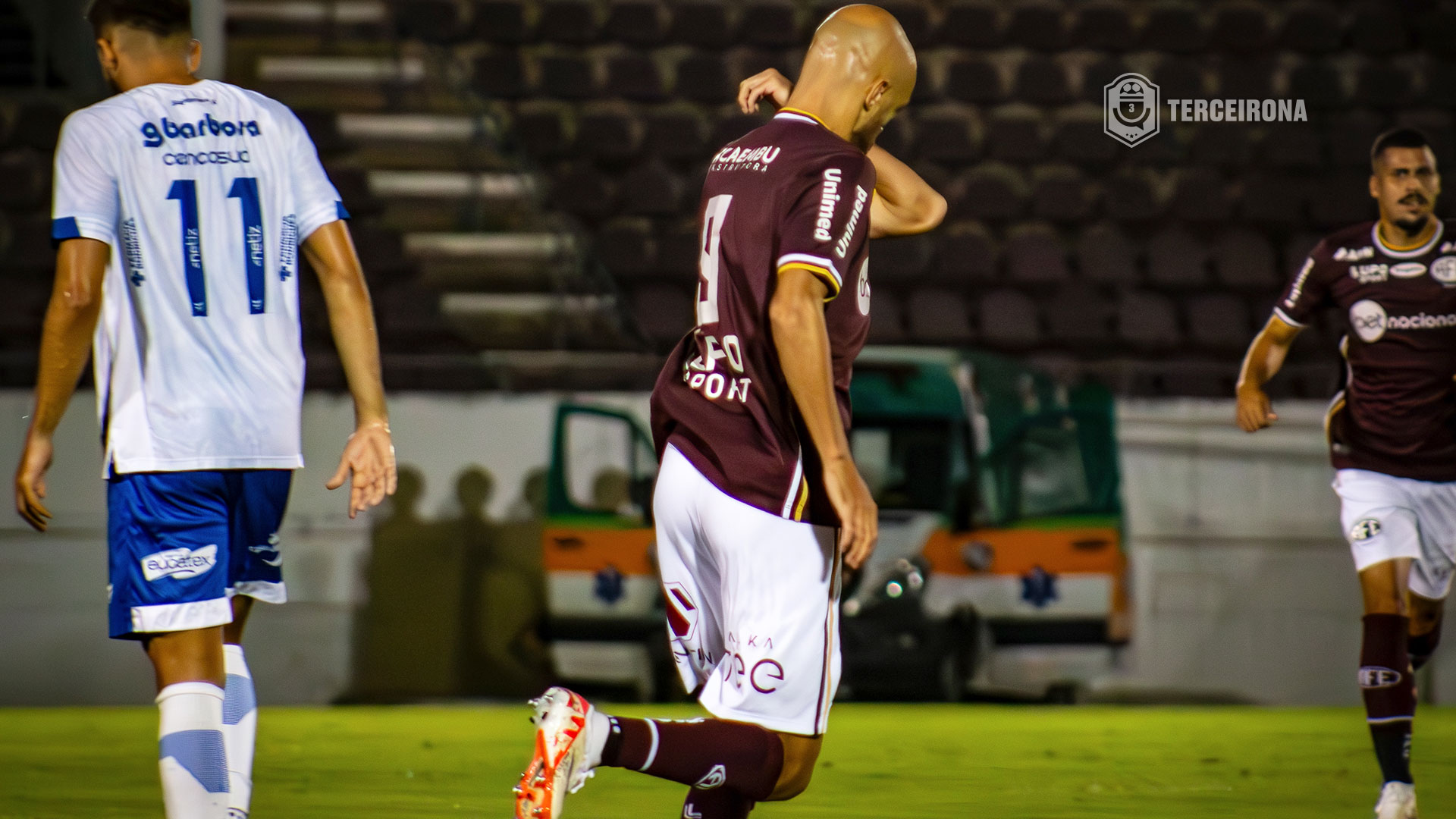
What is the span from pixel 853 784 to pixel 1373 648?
1.75m

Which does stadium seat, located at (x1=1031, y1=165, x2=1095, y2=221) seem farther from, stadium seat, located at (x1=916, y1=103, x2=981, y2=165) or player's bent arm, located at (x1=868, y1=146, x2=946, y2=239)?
player's bent arm, located at (x1=868, y1=146, x2=946, y2=239)

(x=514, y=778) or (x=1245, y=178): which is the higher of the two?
(x=1245, y=178)

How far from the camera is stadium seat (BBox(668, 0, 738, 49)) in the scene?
488 inches

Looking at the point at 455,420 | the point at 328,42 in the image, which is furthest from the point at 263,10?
the point at 455,420

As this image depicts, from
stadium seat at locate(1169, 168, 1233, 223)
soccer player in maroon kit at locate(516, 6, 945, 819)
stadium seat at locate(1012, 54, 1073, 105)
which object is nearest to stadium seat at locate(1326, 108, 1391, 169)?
stadium seat at locate(1169, 168, 1233, 223)

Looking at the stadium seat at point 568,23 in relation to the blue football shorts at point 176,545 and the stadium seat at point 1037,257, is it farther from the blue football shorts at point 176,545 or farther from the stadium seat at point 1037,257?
the blue football shorts at point 176,545

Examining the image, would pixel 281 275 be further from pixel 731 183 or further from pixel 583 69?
pixel 583 69

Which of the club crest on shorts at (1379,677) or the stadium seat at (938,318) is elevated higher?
the stadium seat at (938,318)

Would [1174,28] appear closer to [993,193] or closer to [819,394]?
[993,193]

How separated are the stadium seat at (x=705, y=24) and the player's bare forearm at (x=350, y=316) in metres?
9.40

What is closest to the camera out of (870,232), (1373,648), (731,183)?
(731,183)

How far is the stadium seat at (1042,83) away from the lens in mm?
12195

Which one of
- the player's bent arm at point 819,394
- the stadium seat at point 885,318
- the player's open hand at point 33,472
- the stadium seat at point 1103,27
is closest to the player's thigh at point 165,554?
the player's open hand at point 33,472

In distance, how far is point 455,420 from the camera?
27.4ft
